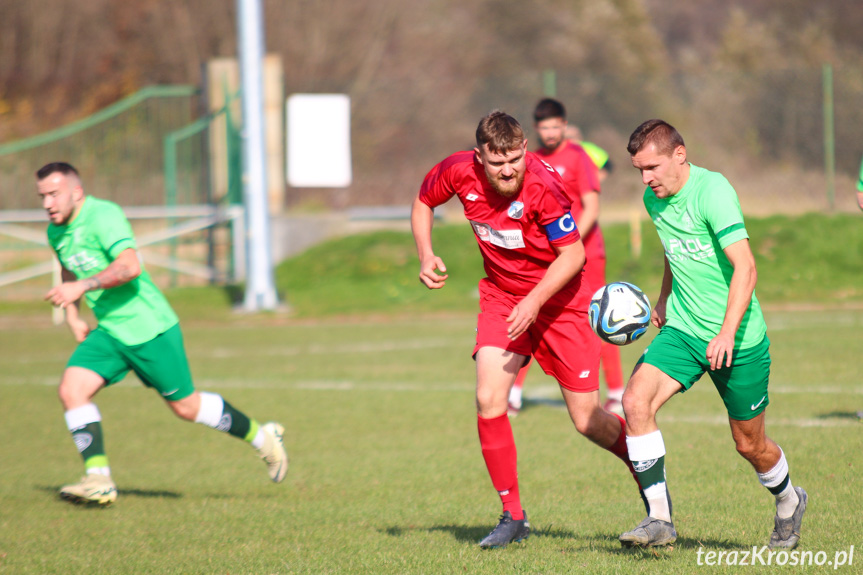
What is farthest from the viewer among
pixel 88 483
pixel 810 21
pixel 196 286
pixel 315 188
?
pixel 810 21

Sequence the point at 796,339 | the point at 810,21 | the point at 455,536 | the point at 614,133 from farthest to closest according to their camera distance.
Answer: the point at 810,21 → the point at 614,133 → the point at 796,339 → the point at 455,536

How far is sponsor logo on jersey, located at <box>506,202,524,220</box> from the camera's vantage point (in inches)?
188

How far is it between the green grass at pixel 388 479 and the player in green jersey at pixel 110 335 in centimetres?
42

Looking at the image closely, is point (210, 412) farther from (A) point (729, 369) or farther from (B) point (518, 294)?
(A) point (729, 369)

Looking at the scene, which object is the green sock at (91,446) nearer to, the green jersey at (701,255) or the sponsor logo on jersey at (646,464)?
the sponsor logo on jersey at (646,464)

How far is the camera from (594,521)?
514 cm

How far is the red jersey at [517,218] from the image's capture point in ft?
15.6

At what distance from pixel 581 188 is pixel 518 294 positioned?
124 inches

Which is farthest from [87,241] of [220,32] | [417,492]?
[220,32]

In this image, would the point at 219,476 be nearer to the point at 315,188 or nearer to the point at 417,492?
the point at 417,492

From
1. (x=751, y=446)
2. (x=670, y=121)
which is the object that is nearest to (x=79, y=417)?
(x=751, y=446)

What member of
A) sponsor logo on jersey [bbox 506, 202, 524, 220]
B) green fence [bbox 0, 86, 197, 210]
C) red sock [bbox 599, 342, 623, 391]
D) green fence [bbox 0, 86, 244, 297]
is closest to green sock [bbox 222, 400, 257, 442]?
sponsor logo on jersey [bbox 506, 202, 524, 220]

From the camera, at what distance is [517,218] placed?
4.80m

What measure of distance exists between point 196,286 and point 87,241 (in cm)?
1224
